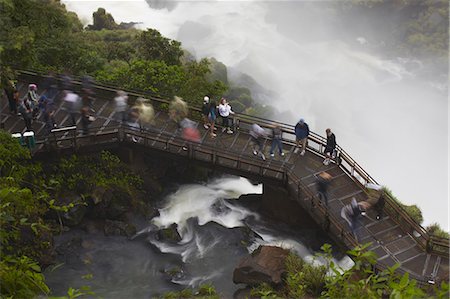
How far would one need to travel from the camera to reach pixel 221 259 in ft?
65.7

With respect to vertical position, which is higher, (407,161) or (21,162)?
(407,161)

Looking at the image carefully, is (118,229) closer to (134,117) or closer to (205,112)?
(134,117)

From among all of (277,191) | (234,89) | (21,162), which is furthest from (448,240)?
(234,89)

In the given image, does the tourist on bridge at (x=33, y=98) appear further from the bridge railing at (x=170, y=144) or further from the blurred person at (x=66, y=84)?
the blurred person at (x=66, y=84)

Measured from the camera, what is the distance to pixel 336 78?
203 ft

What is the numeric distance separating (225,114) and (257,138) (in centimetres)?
181

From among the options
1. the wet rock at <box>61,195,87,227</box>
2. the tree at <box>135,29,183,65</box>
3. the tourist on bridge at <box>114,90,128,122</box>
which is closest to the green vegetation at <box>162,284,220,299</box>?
the wet rock at <box>61,195,87,227</box>

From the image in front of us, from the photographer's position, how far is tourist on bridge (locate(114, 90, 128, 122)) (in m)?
21.5

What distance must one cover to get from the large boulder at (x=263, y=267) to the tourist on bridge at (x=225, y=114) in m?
5.92

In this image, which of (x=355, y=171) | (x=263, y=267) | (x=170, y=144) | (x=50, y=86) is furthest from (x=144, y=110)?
(x=355, y=171)

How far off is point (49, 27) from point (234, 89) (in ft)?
75.6

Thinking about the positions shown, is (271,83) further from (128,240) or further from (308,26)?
(128,240)

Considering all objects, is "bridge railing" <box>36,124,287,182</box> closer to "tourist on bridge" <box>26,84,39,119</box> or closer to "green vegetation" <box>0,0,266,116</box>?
"tourist on bridge" <box>26,84,39,119</box>

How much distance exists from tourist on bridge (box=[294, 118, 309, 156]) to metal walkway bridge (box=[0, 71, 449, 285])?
0.30 metres
